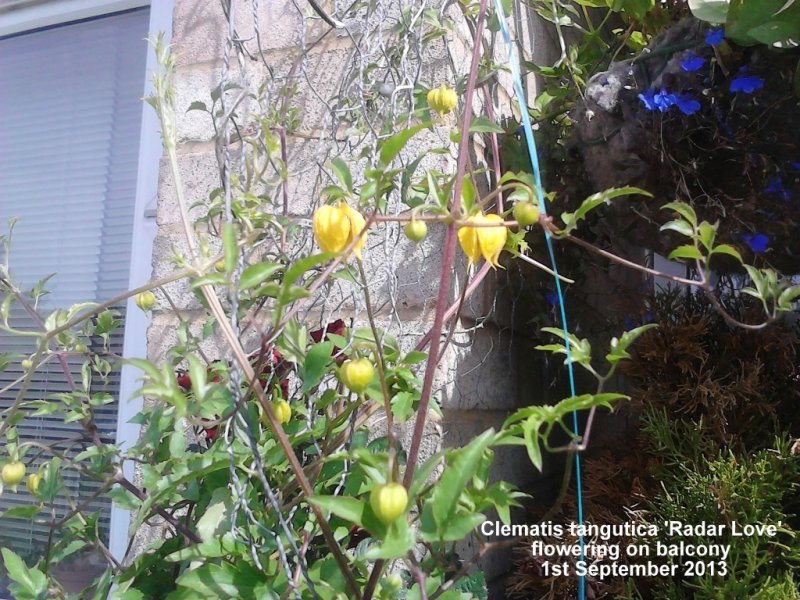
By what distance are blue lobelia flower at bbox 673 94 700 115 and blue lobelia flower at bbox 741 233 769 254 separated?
0.22 meters

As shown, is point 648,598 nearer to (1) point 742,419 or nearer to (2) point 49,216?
(1) point 742,419

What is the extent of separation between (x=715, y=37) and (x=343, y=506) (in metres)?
0.93

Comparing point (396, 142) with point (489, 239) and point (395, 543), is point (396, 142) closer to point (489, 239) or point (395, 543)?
point (489, 239)

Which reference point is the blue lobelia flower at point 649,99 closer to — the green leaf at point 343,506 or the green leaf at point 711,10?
the green leaf at point 711,10

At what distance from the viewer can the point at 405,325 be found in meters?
1.15

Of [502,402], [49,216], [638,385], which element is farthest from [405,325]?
[49,216]

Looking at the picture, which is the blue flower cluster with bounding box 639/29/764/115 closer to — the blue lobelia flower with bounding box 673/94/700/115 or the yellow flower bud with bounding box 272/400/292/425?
the blue lobelia flower with bounding box 673/94/700/115

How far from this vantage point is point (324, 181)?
1.27 meters

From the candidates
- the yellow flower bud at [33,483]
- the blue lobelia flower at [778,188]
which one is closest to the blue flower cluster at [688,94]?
the blue lobelia flower at [778,188]

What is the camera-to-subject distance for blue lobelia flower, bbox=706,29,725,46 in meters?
0.99

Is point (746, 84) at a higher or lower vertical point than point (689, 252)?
higher

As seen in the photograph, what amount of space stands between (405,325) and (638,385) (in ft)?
1.45

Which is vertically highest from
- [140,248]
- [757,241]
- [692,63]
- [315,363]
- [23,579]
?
[692,63]

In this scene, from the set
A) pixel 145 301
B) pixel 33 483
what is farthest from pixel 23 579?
→ pixel 145 301
